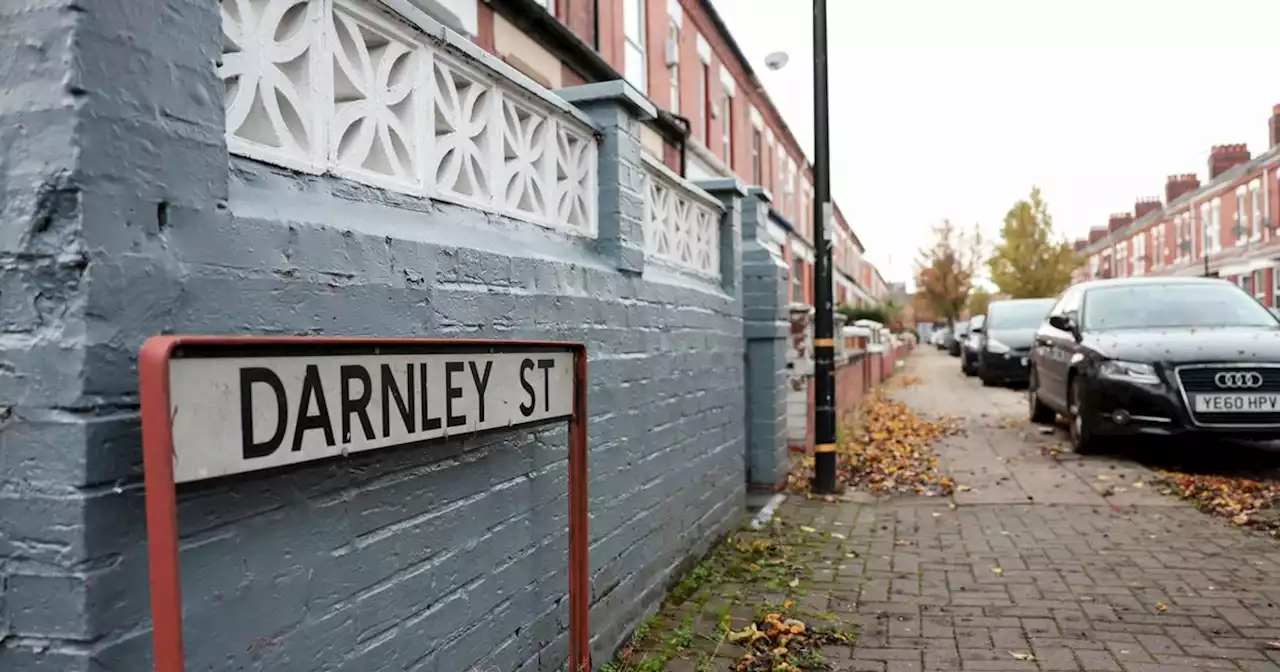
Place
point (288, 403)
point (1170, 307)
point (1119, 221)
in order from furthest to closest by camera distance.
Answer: point (1119, 221)
point (1170, 307)
point (288, 403)

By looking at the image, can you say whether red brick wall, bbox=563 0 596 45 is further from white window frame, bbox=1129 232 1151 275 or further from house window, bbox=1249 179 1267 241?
white window frame, bbox=1129 232 1151 275

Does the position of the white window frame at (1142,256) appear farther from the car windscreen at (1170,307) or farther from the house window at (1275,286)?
the car windscreen at (1170,307)

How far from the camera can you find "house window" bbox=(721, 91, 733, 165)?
19250mm

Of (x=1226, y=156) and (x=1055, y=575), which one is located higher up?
(x=1226, y=156)

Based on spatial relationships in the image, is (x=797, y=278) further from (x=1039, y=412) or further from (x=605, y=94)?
(x=605, y=94)

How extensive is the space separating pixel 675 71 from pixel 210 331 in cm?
1416

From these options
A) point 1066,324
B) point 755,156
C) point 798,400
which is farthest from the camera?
point 755,156

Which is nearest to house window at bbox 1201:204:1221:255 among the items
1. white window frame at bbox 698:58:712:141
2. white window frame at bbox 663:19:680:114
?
white window frame at bbox 698:58:712:141

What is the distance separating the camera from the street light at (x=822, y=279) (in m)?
7.37

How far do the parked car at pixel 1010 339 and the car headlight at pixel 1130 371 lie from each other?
908 cm

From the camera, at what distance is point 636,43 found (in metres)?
12.8

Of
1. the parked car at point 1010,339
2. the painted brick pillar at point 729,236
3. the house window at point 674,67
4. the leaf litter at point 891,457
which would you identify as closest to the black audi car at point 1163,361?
the leaf litter at point 891,457

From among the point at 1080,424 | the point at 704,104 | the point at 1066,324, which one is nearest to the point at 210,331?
the point at 1080,424

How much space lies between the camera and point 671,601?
4.70 m
